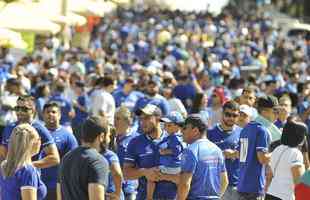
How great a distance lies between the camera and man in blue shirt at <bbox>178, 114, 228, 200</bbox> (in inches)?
355

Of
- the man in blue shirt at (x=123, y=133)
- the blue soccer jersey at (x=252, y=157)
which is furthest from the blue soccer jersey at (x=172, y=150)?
the blue soccer jersey at (x=252, y=157)

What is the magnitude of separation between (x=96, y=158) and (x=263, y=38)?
39.1m

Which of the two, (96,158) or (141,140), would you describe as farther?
(141,140)

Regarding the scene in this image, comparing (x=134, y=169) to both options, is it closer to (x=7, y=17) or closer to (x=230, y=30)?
(x=7, y=17)

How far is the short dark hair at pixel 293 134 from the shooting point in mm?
9289

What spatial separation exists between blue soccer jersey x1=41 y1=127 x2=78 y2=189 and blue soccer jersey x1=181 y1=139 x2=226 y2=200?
191cm

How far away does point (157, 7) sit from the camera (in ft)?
201

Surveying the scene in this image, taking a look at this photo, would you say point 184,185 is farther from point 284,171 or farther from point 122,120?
point 122,120

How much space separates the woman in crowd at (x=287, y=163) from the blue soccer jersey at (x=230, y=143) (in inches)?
Answer: 52.4

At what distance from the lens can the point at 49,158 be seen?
984 centimetres

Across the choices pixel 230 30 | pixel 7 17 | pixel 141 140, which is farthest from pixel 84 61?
pixel 141 140

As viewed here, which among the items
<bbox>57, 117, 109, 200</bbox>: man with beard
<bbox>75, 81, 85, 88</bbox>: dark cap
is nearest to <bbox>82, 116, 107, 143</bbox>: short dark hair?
<bbox>57, 117, 109, 200</bbox>: man with beard

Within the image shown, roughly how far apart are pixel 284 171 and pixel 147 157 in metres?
1.29

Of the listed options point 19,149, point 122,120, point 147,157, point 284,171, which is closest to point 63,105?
point 122,120
